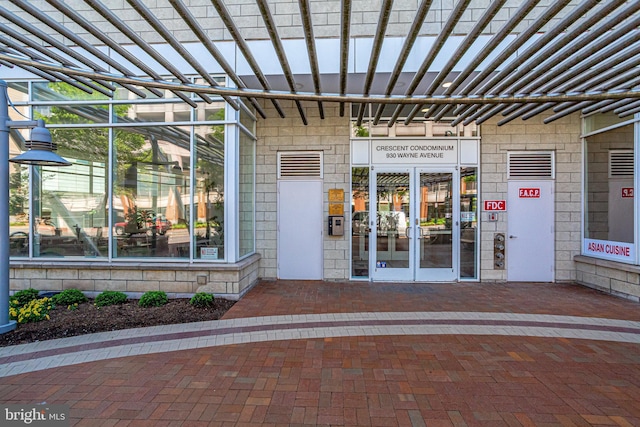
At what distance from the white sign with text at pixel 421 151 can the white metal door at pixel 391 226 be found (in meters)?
0.30

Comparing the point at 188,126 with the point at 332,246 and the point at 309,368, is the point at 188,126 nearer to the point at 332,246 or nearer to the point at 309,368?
the point at 332,246

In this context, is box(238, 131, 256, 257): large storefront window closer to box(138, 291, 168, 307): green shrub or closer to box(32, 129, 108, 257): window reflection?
box(138, 291, 168, 307): green shrub

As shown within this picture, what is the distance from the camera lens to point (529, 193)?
25.1 ft

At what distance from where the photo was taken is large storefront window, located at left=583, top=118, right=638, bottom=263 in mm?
6562

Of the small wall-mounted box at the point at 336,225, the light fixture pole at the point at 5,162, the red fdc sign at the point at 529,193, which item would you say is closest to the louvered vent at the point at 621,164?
the red fdc sign at the point at 529,193

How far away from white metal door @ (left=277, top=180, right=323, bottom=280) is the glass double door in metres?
1.20

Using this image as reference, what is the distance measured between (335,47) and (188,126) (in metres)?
3.01

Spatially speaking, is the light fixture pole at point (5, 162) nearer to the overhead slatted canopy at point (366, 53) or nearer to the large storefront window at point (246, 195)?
the overhead slatted canopy at point (366, 53)

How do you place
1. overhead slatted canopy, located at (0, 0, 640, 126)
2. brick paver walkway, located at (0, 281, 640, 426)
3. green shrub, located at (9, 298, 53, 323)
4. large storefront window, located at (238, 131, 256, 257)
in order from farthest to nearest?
large storefront window, located at (238, 131, 256, 257)
green shrub, located at (9, 298, 53, 323)
overhead slatted canopy, located at (0, 0, 640, 126)
brick paver walkway, located at (0, 281, 640, 426)

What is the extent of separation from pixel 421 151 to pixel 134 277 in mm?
6165

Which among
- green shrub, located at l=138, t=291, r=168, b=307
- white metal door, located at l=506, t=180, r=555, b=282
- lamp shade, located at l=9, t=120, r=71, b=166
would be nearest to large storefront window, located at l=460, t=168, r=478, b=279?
white metal door, located at l=506, t=180, r=555, b=282

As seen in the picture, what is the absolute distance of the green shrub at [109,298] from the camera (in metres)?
5.82

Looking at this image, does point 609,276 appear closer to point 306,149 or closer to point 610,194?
point 610,194

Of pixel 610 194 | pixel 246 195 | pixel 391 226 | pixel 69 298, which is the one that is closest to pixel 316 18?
pixel 246 195
